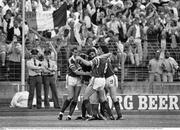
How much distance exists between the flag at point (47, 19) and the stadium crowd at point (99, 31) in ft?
1.45

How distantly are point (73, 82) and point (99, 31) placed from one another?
26.1 feet

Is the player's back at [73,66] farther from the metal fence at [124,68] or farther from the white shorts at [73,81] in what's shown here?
the metal fence at [124,68]

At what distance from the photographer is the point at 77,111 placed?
85.9 feet

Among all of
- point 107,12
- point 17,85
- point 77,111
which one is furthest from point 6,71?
point 107,12

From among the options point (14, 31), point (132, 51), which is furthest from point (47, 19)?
point (132, 51)

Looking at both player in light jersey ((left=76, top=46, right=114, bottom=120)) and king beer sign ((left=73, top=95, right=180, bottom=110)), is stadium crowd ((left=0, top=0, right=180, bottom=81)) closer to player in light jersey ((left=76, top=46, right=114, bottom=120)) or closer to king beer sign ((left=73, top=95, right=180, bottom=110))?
king beer sign ((left=73, top=95, right=180, bottom=110))

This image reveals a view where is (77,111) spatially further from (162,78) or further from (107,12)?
(107,12)

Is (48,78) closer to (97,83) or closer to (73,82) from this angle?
(73,82)

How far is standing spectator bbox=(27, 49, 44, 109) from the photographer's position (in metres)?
25.3

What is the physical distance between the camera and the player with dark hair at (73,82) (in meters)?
21.0

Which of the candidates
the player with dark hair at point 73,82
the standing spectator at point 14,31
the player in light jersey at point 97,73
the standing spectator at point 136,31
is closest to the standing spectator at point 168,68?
the standing spectator at point 136,31

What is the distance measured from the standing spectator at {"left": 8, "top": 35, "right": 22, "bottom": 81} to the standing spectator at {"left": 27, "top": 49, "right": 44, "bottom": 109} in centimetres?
193

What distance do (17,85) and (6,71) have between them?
1513 mm

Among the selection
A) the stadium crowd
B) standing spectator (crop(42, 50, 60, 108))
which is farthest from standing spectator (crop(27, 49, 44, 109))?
the stadium crowd
